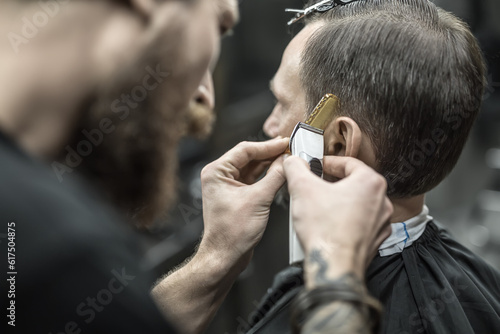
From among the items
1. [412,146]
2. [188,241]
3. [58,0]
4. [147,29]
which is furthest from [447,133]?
[188,241]

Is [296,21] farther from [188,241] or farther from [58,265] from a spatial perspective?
[188,241]

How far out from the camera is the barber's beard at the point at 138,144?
38.7 inches

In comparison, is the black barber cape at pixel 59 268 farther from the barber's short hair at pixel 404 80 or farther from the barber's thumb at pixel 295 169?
the barber's short hair at pixel 404 80

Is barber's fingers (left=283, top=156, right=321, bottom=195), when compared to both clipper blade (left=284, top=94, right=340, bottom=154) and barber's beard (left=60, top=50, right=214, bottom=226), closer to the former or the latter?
clipper blade (left=284, top=94, right=340, bottom=154)

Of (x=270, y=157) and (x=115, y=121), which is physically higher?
(x=115, y=121)

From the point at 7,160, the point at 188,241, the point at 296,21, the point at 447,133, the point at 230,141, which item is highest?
the point at 7,160

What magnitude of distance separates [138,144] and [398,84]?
2.04ft

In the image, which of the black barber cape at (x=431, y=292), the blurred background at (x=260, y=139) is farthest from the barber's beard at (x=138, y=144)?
the blurred background at (x=260, y=139)

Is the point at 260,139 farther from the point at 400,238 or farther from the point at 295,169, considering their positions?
the point at 295,169

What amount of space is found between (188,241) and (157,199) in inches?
59.2

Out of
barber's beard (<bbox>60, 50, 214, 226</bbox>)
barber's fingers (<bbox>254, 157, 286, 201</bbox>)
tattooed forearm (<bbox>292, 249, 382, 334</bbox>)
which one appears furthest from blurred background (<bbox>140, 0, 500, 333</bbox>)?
tattooed forearm (<bbox>292, 249, 382, 334</bbox>)

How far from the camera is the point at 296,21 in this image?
1498 millimetres

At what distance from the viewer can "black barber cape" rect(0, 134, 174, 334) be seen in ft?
2.25

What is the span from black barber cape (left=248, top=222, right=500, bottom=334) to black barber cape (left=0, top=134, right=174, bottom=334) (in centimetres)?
67
